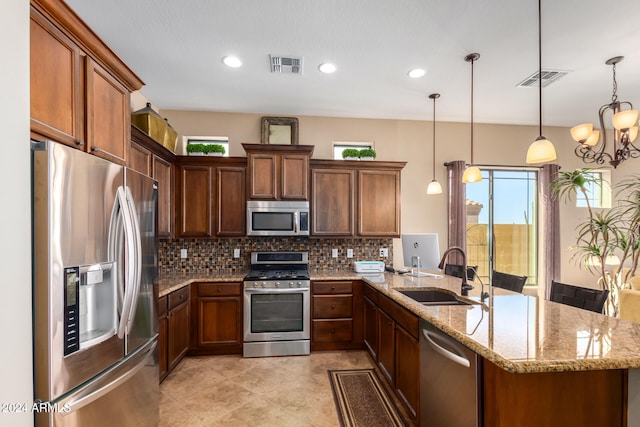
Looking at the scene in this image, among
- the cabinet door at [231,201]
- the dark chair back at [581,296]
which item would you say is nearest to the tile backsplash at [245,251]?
the cabinet door at [231,201]

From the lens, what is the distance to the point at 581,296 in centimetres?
223

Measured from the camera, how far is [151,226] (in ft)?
Result: 6.31

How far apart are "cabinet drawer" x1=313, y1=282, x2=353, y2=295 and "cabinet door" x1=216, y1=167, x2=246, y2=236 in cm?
114

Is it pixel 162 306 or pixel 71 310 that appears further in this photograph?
pixel 162 306

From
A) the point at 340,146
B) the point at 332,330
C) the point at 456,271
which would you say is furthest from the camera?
the point at 340,146

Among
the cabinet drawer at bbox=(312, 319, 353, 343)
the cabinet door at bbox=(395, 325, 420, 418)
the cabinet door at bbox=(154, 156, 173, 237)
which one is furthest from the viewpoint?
the cabinet drawer at bbox=(312, 319, 353, 343)

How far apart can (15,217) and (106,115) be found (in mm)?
880

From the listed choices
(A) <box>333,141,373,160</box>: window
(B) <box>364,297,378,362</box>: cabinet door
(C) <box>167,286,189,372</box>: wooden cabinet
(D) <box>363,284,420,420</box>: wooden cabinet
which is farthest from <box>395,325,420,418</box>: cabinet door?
(A) <box>333,141,373,160</box>: window

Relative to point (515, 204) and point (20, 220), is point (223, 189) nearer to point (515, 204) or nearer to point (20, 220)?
point (20, 220)

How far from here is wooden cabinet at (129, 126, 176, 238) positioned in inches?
107

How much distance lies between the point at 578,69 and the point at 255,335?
4.38m

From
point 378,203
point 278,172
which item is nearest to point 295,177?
point 278,172

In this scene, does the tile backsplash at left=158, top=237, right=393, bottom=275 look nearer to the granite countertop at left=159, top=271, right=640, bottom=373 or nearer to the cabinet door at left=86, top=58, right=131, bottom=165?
the granite countertop at left=159, top=271, right=640, bottom=373

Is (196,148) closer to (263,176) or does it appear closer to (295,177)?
(263,176)
